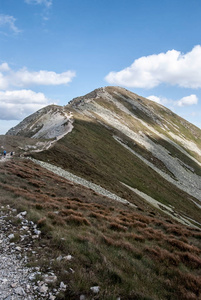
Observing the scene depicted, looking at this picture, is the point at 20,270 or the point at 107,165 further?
the point at 107,165

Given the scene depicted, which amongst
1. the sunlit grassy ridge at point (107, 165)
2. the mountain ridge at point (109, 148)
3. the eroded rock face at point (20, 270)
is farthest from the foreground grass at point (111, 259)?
the mountain ridge at point (109, 148)

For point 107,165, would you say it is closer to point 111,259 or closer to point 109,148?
point 109,148

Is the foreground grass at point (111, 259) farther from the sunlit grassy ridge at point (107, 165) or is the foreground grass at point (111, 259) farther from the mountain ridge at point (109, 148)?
the mountain ridge at point (109, 148)

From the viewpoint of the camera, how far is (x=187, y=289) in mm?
9109

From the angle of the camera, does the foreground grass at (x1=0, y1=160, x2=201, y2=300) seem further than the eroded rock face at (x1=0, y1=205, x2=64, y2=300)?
Yes

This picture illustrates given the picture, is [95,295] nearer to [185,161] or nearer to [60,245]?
[60,245]

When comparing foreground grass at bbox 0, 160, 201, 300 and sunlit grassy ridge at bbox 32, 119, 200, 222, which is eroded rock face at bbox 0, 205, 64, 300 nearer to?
foreground grass at bbox 0, 160, 201, 300

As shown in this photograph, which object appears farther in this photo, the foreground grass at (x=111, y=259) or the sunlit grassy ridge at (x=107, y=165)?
the sunlit grassy ridge at (x=107, y=165)

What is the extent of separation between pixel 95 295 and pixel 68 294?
0.97 meters

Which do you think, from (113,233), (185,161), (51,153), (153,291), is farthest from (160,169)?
(153,291)

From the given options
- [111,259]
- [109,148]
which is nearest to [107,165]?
[109,148]

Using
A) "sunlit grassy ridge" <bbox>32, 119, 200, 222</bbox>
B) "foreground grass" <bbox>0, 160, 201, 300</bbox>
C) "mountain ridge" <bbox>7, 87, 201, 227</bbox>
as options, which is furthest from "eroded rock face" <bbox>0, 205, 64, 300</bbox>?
"mountain ridge" <bbox>7, 87, 201, 227</bbox>

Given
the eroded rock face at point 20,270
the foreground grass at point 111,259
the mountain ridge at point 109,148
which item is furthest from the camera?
the mountain ridge at point 109,148

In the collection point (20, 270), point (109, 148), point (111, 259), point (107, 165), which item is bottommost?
point (20, 270)
